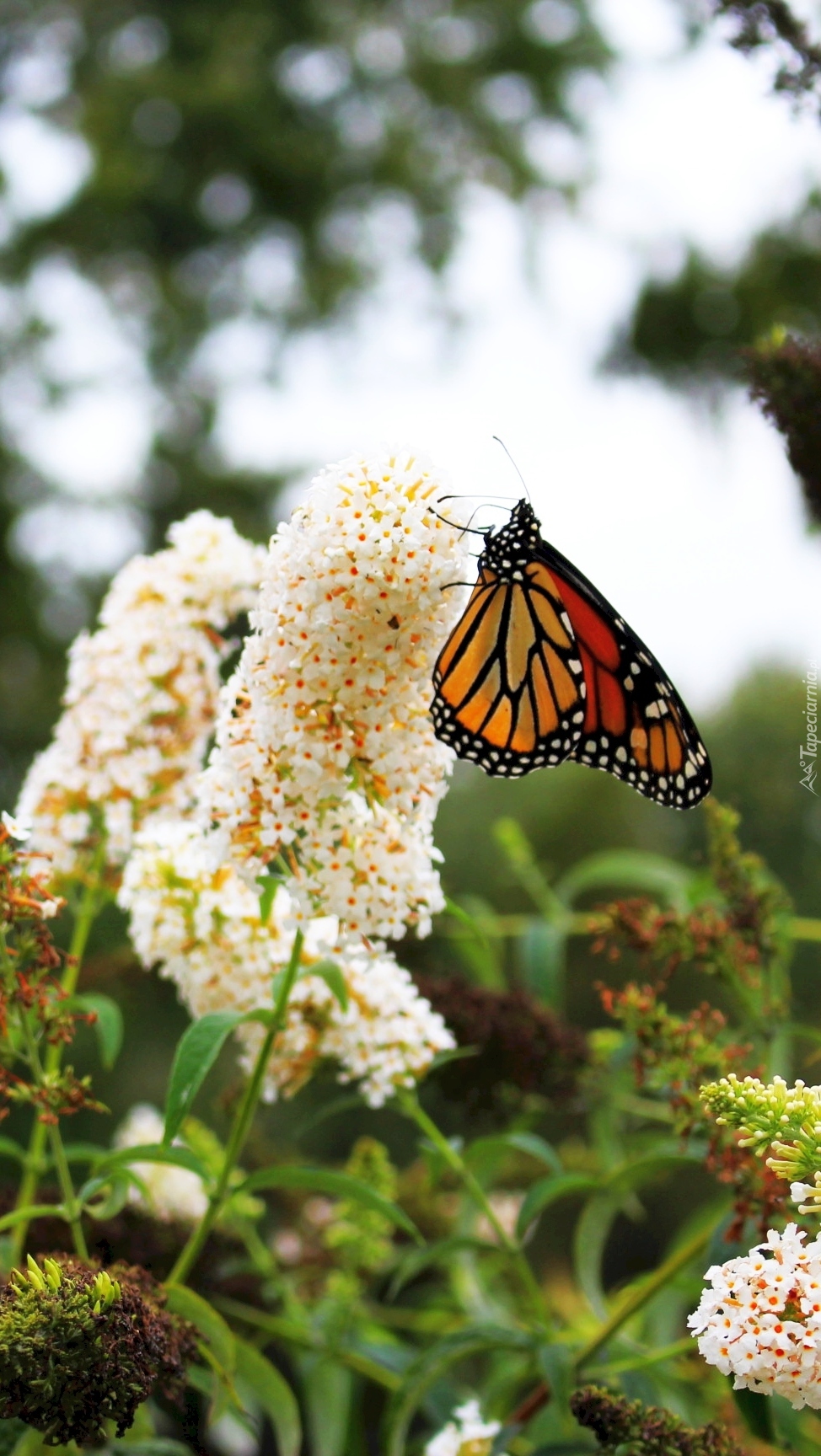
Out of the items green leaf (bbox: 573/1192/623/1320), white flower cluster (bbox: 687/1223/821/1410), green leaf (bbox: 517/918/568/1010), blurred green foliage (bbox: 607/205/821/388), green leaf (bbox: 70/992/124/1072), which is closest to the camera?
white flower cluster (bbox: 687/1223/821/1410)

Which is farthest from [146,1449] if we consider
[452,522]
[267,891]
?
[452,522]

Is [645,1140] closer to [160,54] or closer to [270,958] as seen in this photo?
[270,958]

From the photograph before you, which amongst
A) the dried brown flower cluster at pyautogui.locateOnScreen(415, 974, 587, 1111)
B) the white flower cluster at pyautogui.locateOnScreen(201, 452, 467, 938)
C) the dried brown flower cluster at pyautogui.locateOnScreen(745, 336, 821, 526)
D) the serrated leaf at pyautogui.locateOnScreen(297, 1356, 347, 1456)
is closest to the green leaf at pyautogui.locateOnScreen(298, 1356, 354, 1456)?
the serrated leaf at pyautogui.locateOnScreen(297, 1356, 347, 1456)

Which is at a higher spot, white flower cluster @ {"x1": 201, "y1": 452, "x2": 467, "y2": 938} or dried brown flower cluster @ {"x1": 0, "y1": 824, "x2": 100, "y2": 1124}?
white flower cluster @ {"x1": 201, "y1": 452, "x2": 467, "y2": 938}

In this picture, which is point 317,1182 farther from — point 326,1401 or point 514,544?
point 514,544

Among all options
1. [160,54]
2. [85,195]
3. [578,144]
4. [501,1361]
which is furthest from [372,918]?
[160,54]

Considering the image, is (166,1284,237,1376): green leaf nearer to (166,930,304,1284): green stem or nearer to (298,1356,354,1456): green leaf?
(166,930,304,1284): green stem

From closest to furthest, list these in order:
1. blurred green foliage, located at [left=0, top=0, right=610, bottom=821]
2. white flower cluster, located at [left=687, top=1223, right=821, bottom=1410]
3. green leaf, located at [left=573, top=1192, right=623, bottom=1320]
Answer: white flower cluster, located at [left=687, top=1223, right=821, bottom=1410] < green leaf, located at [left=573, top=1192, right=623, bottom=1320] < blurred green foliage, located at [left=0, top=0, right=610, bottom=821]

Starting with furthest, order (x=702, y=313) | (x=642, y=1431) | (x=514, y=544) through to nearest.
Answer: (x=702, y=313), (x=514, y=544), (x=642, y=1431)

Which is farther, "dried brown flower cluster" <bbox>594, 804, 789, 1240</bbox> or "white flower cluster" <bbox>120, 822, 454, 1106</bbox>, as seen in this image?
"white flower cluster" <bbox>120, 822, 454, 1106</bbox>
